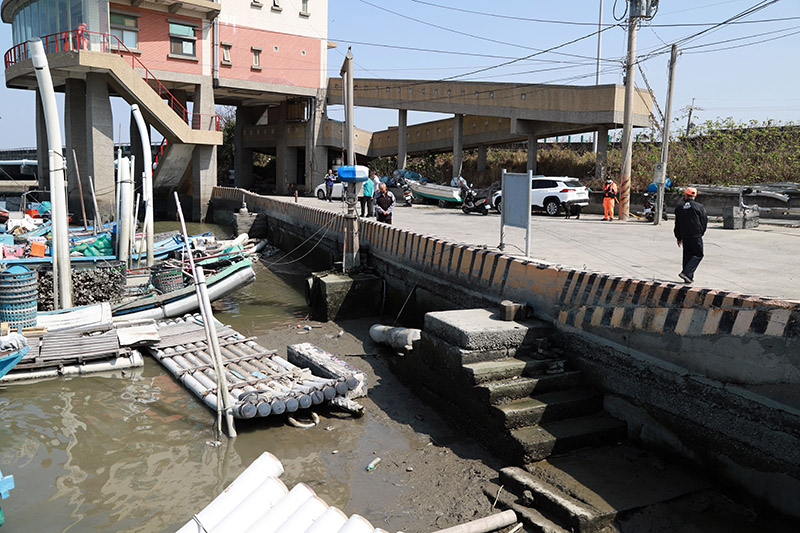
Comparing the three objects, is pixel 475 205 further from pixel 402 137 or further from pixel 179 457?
pixel 179 457

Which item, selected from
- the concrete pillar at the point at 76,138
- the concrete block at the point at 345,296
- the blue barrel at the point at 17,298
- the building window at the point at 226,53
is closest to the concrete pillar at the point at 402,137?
the building window at the point at 226,53

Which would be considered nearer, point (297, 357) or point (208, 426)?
point (208, 426)

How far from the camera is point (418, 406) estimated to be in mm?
9336

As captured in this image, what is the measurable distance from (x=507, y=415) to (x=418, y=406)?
2226 millimetres

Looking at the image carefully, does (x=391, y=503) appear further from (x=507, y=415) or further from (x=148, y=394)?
(x=148, y=394)

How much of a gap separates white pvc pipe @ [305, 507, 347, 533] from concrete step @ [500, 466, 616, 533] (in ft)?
8.09

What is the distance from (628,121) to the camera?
22000 millimetres

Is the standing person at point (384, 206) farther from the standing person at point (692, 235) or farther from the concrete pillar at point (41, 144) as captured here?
the concrete pillar at point (41, 144)

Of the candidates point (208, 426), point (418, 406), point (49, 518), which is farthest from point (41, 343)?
point (418, 406)

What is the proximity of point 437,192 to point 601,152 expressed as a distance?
7904mm

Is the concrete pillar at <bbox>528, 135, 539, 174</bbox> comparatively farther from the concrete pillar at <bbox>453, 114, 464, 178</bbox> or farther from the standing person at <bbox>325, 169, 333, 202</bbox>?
the standing person at <bbox>325, 169, 333, 202</bbox>

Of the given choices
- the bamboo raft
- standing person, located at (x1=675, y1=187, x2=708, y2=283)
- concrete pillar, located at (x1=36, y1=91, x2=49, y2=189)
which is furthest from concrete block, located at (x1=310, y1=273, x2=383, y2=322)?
concrete pillar, located at (x1=36, y1=91, x2=49, y2=189)

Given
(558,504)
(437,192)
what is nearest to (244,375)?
(558,504)

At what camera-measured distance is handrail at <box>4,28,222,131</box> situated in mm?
29234
